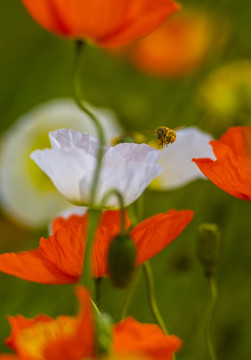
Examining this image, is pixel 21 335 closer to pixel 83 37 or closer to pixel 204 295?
pixel 83 37

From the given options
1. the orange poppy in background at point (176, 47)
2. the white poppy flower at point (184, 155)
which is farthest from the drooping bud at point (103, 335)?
the orange poppy in background at point (176, 47)

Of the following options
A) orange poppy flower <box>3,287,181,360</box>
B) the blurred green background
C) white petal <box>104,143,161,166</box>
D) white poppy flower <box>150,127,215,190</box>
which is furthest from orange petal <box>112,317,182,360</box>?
the blurred green background

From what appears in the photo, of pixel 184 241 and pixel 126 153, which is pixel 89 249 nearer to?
pixel 126 153

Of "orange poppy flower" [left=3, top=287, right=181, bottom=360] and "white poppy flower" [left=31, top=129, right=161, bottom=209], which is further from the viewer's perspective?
"white poppy flower" [left=31, top=129, right=161, bottom=209]

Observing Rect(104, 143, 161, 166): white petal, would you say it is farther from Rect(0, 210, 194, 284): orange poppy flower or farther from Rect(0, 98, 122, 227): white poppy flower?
Rect(0, 98, 122, 227): white poppy flower

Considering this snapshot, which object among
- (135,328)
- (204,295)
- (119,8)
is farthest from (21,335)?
(204,295)

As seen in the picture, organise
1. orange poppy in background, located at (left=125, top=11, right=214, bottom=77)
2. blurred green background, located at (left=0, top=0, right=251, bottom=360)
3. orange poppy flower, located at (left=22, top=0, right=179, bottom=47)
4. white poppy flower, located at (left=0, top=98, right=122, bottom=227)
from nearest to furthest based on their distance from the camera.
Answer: orange poppy flower, located at (left=22, top=0, right=179, bottom=47) < blurred green background, located at (left=0, top=0, right=251, bottom=360) < white poppy flower, located at (left=0, top=98, right=122, bottom=227) < orange poppy in background, located at (left=125, top=11, right=214, bottom=77)
